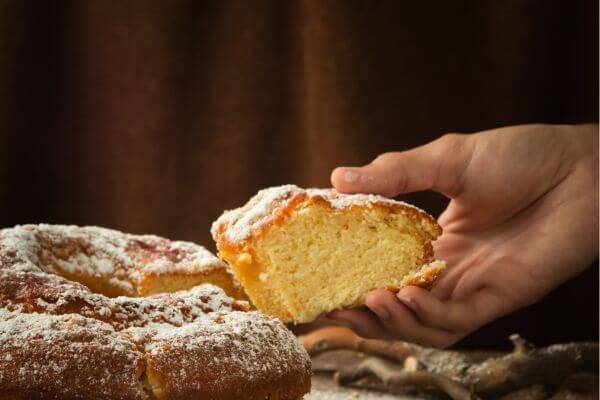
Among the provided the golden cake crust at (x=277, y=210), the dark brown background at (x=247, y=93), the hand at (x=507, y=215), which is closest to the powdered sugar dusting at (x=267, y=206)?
the golden cake crust at (x=277, y=210)

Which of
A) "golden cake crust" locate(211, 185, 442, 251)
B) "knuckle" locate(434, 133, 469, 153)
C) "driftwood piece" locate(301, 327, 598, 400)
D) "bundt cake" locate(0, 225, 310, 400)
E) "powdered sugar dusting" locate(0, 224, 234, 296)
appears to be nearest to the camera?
"bundt cake" locate(0, 225, 310, 400)

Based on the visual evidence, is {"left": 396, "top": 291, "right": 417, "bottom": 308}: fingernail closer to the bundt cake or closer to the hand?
the hand

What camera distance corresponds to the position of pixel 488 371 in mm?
1902

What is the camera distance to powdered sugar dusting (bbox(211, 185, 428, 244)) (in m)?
1.63

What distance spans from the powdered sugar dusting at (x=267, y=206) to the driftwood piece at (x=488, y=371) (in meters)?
0.47

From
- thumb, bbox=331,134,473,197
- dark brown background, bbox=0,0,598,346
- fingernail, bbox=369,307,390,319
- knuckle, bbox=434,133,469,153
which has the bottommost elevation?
fingernail, bbox=369,307,390,319

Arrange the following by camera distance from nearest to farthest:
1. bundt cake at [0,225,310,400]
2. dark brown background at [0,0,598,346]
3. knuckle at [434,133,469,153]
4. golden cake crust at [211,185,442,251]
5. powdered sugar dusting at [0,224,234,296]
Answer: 1. bundt cake at [0,225,310,400]
2. powdered sugar dusting at [0,224,234,296]
3. golden cake crust at [211,185,442,251]
4. knuckle at [434,133,469,153]
5. dark brown background at [0,0,598,346]

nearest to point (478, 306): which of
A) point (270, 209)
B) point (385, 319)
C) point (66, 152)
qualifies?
point (385, 319)

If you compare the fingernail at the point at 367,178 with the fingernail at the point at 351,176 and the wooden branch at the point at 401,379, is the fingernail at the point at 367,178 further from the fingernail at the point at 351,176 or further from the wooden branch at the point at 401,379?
the wooden branch at the point at 401,379

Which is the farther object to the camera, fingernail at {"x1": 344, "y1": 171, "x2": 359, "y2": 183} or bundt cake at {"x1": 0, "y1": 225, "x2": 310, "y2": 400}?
fingernail at {"x1": 344, "y1": 171, "x2": 359, "y2": 183}

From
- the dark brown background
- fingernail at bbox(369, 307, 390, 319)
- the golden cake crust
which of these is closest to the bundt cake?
the golden cake crust

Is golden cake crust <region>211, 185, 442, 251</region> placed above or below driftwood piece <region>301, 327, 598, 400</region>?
above

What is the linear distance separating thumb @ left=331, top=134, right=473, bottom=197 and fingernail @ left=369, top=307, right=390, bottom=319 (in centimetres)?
29

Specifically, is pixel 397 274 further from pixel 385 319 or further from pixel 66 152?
pixel 66 152
